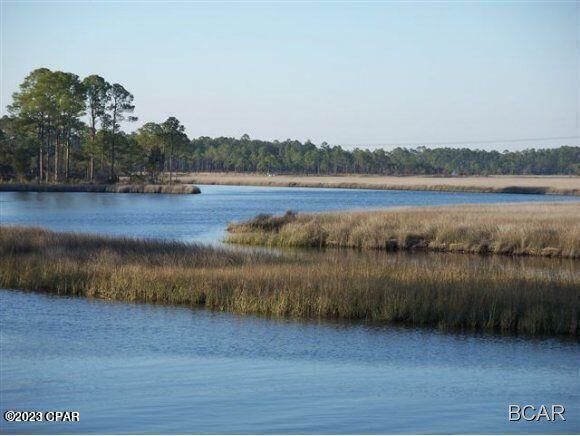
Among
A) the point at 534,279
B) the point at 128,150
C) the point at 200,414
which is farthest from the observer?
the point at 128,150

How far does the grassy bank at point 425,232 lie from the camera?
38.6 m

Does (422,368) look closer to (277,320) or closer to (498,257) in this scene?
(277,320)

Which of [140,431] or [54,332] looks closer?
[140,431]

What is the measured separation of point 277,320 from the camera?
858 inches

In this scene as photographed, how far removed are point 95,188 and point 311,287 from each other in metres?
80.5

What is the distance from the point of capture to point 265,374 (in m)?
16.8

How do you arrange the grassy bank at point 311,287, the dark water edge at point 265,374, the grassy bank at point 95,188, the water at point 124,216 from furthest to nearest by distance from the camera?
the grassy bank at point 95,188
the water at point 124,216
the grassy bank at point 311,287
the dark water edge at point 265,374

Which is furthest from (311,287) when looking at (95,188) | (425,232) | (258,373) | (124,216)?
(95,188)

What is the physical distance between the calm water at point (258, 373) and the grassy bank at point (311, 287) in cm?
84

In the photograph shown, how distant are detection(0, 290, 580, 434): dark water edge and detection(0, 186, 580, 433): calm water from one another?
0.03 metres

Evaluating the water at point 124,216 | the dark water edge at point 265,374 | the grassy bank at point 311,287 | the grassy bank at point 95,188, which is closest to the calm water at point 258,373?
the dark water edge at point 265,374

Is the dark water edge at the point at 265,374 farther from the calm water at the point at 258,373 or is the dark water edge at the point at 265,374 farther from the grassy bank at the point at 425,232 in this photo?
the grassy bank at the point at 425,232

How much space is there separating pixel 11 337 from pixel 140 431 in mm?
7926

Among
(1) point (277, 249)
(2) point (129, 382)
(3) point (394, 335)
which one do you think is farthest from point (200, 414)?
(1) point (277, 249)
